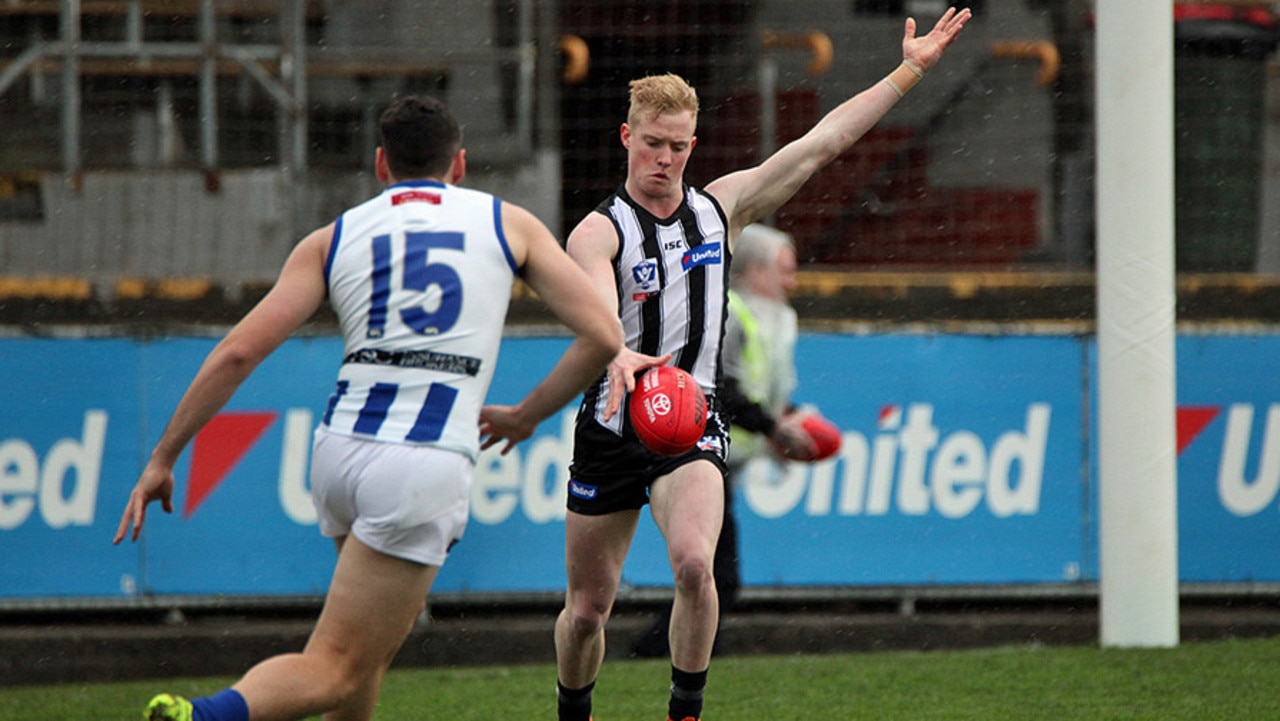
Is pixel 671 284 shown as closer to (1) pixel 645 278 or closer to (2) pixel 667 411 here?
(1) pixel 645 278

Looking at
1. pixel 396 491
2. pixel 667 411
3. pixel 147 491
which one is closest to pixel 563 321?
pixel 396 491

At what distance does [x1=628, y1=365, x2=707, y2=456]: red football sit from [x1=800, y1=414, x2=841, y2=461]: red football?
2746mm

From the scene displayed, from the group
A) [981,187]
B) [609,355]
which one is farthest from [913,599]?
[609,355]

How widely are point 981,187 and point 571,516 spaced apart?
21.6 feet

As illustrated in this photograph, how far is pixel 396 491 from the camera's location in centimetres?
432

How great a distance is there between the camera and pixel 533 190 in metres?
10.9

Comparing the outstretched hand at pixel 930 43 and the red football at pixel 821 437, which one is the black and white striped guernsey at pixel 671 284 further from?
the red football at pixel 821 437

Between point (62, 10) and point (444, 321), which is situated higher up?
point (62, 10)

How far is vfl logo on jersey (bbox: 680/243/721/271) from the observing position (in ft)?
19.4

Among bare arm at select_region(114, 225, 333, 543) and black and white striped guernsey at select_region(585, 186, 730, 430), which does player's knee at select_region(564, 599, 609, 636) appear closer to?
black and white striped guernsey at select_region(585, 186, 730, 430)

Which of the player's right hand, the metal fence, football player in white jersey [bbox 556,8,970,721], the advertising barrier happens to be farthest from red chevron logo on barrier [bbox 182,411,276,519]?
the player's right hand

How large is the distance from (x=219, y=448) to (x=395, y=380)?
5.13 meters

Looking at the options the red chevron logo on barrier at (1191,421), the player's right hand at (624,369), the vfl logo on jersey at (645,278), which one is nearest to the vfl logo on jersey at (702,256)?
the vfl logo on jersey at (645,278)

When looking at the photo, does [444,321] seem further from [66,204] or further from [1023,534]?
[66,204]
